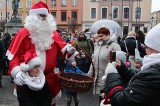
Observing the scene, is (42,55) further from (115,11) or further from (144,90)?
(115,11)

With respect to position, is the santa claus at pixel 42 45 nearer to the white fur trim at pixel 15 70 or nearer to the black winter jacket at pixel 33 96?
the white fur trim at pixel 15 70

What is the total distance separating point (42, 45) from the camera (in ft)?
13.4

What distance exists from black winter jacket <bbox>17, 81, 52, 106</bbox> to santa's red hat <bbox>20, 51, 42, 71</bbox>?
24 centimetres

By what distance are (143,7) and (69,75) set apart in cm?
5031

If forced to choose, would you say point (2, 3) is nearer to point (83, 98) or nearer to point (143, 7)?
point (143, 7)

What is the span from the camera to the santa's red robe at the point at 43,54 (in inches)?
157

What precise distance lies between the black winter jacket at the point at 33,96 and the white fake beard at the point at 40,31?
1.83 ft

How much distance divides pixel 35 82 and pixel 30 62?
27 centimetres

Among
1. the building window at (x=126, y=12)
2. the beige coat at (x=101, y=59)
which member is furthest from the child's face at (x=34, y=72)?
the building window at (x=126, y=12)

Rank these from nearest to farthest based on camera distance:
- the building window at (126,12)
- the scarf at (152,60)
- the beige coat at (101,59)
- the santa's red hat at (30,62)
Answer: the scarf at (152,60) < the santa's red hat at (30,62) < the beige coat at (101,59) < the building window at (126,12)

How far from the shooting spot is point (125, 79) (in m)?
2.62

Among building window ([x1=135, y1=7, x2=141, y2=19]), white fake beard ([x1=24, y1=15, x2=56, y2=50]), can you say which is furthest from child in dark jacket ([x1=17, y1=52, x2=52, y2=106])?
building window ([x1=135, y1=7, x2=141, y2=19])

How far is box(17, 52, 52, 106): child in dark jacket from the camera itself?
3701 millimetres

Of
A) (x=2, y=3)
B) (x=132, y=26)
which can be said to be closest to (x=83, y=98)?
(x=132, y=26)
